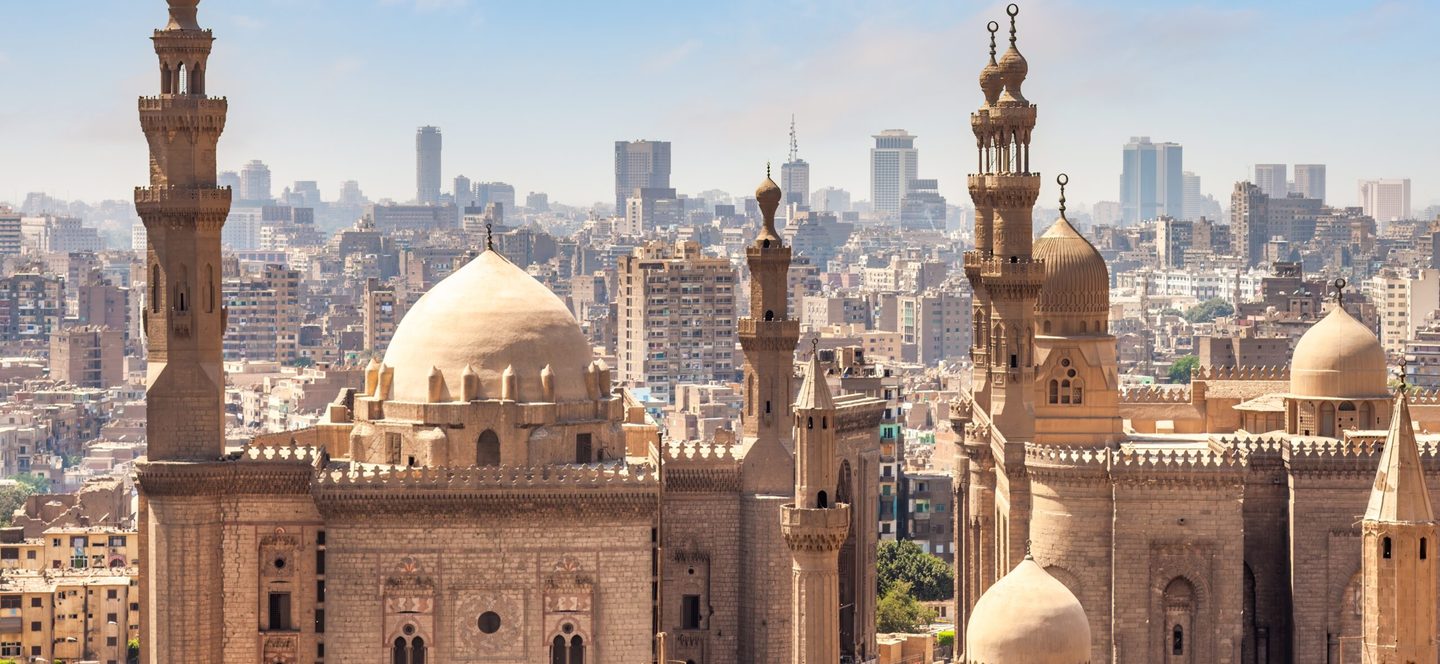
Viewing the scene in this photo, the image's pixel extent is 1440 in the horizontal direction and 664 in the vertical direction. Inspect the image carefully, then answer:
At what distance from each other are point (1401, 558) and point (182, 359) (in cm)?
2091

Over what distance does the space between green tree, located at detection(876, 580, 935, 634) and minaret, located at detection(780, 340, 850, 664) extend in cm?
3128

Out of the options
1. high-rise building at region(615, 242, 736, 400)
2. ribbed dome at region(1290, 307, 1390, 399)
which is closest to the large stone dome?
ribbed dome at region(1290, 307, 1390, 399)

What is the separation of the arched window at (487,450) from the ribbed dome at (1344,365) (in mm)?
14276

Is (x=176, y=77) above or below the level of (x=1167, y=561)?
above

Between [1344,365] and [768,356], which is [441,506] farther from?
Result: [1344,365]

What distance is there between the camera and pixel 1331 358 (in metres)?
50.4

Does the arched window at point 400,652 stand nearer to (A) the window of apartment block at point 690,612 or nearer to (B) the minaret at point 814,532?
(A) the window of apartment block at point 690,612

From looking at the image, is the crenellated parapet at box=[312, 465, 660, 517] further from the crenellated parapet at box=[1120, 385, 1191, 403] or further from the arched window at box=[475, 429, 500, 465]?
the crenellated parapet at box=[1120, 385, 1191, 403]

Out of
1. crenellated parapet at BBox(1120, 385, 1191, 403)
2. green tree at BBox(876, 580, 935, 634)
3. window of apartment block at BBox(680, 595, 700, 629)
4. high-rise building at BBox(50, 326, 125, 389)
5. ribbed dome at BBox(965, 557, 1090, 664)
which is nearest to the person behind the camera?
ribbed dome at BBox(965, 557, 1090, 664)

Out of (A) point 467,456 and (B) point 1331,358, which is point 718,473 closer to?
(A) point 467,456

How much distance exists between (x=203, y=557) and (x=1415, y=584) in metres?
20.4

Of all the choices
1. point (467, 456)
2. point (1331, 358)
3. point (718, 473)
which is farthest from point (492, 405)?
point (1331, 358)

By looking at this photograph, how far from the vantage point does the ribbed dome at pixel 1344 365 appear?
1984 inches

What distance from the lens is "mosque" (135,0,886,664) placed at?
47.7 meters
